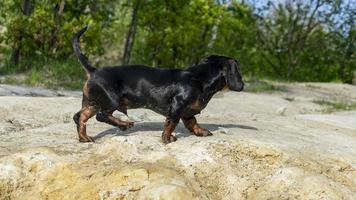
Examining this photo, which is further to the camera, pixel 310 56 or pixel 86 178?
pixel 310 56

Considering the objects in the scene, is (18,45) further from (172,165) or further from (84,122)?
(172,165)

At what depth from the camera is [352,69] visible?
26688 millimetres

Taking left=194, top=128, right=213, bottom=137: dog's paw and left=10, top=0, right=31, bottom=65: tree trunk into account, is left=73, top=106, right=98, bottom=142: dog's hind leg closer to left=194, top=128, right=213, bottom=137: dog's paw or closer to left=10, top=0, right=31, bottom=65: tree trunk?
left=194, top=128, right=213, bottom=137: dog's paw

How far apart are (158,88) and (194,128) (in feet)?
1.94

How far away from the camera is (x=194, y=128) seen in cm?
655

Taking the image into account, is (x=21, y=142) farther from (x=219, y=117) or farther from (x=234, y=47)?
(x=234, y=47)

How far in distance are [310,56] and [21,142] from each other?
71.2 ft

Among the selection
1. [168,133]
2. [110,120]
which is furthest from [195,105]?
[110,120]

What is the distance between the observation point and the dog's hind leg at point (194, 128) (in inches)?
256

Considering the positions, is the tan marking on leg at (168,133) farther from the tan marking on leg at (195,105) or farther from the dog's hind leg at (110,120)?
the dog's hind leg at (110,120)

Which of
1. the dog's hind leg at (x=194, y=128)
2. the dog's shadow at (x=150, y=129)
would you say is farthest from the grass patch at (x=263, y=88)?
the dog's hind leg at (x=194, y=128)

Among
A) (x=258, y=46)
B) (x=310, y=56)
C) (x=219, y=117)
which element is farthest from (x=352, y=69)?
(x=219, y=117)

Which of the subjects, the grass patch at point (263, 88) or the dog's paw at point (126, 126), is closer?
the dog's paw at point (126, 126)

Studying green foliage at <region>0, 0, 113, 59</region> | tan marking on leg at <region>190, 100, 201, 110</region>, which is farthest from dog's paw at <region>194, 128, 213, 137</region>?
green foliage at <region>0, 0, 113, 59</region>
